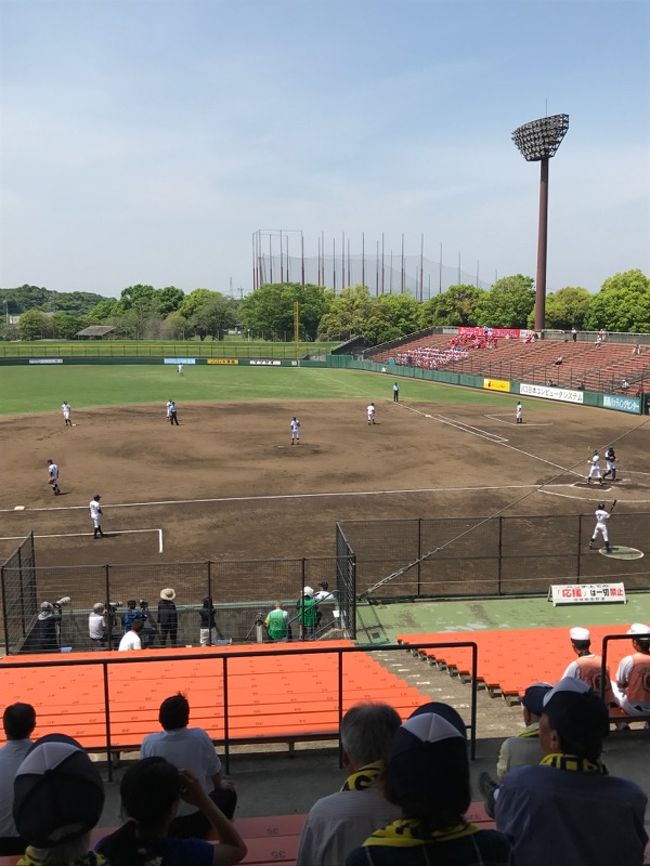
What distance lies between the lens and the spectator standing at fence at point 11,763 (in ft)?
12.9

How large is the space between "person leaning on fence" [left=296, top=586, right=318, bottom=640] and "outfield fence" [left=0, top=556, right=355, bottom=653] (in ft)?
0.11

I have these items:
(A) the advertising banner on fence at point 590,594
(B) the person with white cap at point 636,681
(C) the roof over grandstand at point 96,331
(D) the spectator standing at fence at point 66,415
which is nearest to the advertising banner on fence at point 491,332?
(D) the spectator standing at fence at point 66,415

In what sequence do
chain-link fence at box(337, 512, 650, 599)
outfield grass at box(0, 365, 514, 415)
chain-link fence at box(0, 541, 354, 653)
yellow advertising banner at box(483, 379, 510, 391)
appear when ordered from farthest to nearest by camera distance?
yellow advertising banner at box(483, 379, 510, 391) < outfield grass at box(0, 365, 514, 415) < chain-link fence at box(337, 512, 650, 599) < chain-link fence at box(0, 541, 354, 653)

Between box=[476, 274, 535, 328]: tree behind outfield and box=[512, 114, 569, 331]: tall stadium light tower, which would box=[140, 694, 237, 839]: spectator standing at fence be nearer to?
box=[512, 114, 569, 331]: tall stadium light tower

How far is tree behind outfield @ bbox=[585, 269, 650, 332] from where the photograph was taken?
318 ft

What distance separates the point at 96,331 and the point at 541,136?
337ft

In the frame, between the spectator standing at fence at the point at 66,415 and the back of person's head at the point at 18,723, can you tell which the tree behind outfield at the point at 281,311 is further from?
the back of person's head at the point at 18,723

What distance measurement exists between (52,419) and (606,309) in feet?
269

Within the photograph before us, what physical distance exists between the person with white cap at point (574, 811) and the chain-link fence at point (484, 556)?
1274cm

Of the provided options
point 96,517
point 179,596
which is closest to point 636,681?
point 179,596

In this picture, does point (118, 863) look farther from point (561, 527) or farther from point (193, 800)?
point (561, 527)

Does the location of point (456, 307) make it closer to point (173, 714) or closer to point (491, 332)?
point (491, 332)

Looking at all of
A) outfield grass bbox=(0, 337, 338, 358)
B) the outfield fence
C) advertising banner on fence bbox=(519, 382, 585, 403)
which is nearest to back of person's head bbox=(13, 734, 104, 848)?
the outfield fence

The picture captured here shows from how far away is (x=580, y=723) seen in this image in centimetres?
338
